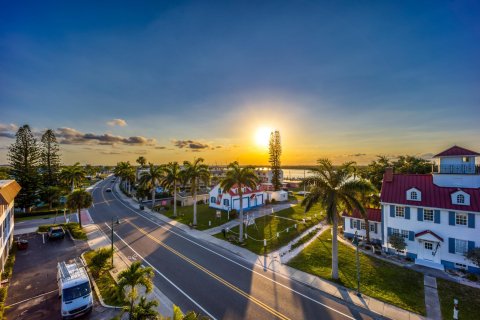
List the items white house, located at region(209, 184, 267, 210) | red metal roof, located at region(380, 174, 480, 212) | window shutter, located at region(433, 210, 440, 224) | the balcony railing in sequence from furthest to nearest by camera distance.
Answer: white house, located at region(209, 184, 267, 210), the balcony railing, window shutter, located at region(433, 210, 440, 224), red metal roof, located at region(380, 174, 480, 212)

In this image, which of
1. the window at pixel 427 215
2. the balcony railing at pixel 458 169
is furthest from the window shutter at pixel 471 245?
the balcony railing at pixel 458 169

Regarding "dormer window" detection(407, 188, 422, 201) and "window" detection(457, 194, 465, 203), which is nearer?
"window" detection(457, 194, 465, 203)

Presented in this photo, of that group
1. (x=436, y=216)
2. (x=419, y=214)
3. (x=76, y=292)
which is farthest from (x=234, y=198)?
(x=76, y=292)

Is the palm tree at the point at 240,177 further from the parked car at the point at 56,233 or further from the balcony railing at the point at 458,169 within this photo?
the parked car at the point at 56,233

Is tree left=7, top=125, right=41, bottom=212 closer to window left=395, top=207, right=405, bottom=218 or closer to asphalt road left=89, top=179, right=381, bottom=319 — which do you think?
asphalt road left=89, top=179, right=381, bottom=319

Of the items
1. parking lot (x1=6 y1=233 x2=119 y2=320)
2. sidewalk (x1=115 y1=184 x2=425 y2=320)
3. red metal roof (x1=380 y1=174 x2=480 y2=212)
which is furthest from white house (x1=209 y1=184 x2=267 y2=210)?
parking lot (x1=6 y1=233 x2=119 y2=320)

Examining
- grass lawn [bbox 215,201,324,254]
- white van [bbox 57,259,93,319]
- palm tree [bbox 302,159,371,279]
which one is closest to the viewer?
white van [bbox 57,259,93,319]

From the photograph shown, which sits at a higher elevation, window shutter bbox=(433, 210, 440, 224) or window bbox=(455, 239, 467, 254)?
window shutter bbox=(433, 210, 440, 224)

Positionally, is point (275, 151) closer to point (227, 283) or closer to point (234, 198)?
point (234, 198)
